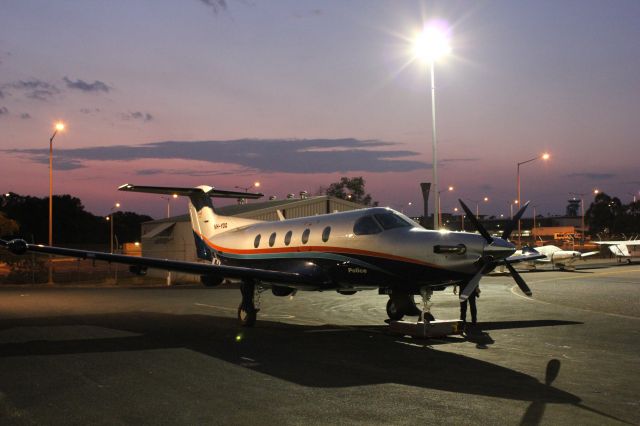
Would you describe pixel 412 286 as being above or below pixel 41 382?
above

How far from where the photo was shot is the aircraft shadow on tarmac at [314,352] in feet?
32.2

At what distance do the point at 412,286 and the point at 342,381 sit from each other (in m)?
5.82

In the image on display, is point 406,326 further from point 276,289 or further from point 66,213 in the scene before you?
point 66,213

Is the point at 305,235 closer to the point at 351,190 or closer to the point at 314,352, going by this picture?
the point at 314,352

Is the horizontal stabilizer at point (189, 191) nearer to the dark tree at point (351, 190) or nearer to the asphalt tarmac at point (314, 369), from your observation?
the asphalt tarmac at point (314, 369)

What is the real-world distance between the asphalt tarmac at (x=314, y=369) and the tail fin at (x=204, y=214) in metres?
4.61

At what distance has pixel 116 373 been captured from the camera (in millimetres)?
10719

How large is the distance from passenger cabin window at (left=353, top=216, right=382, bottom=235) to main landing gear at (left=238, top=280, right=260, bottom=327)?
3860 mm

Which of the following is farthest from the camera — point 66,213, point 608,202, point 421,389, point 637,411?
point 608,202

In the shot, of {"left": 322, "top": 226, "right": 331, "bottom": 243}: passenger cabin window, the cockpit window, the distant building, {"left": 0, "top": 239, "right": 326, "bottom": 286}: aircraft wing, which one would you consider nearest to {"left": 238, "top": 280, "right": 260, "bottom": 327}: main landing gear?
{"left": 0, "top": 239, "right": 326, "bottom": 286}: aircraft wing

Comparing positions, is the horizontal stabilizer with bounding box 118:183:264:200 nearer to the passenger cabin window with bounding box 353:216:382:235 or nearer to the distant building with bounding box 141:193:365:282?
the passenger cabin window with bounding box 353:216:382:235

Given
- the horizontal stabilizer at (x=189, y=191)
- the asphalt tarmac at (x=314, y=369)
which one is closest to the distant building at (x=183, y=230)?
the horizontal stabilizer at (x=189, y=191)

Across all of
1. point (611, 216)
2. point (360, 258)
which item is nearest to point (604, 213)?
point (611, 216)

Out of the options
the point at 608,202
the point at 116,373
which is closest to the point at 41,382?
the point at 116,373
